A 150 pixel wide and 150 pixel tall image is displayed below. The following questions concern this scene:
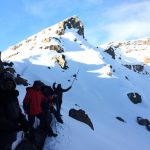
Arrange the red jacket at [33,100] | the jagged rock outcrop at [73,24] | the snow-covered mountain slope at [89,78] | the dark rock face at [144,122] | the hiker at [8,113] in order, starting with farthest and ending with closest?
the jagged rock outcrop at [73,24]
the dark rock face at [144,122]
the snow-covered mountain slope at [89,78]
the red jacket at [33,100]
the hiker at [8,113]

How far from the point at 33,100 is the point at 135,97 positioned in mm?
69774

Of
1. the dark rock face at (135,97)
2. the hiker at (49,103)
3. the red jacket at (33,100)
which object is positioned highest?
the red jacket at (33,100)

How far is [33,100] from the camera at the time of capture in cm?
1372

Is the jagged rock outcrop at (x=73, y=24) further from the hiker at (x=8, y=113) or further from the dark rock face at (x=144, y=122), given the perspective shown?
the hiker at (x=8, y=113)

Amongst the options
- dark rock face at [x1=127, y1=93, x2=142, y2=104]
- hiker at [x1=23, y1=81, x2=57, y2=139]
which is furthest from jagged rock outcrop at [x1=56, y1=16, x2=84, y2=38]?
hiker at [x1=23, y1=81, x2=57, y2=139]

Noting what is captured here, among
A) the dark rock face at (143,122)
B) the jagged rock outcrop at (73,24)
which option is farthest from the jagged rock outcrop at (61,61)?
the jagged rock outcrop at (73,24)

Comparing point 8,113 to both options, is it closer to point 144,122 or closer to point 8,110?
point 8,110

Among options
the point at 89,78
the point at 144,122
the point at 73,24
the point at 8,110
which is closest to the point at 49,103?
the point at 8,110

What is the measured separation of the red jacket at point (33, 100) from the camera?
44.9ft

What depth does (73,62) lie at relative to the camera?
87.9 m

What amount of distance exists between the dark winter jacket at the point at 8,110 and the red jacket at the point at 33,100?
18.0 ft

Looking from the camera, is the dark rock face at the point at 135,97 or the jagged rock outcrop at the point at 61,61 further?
the jagged rock outcrop at the point at 61,61

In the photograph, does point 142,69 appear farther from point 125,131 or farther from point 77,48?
point 125,131

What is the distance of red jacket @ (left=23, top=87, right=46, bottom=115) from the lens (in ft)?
44.9
